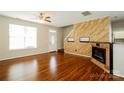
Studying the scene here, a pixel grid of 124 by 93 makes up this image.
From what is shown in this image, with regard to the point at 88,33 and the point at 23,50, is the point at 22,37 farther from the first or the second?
the point at 88,33

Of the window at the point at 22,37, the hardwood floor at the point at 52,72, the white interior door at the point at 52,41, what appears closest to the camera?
the hardwood floor at the point at 52,72

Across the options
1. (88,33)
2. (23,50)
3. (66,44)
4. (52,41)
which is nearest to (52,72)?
(23,50)

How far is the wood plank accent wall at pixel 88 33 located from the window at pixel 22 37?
255 cm

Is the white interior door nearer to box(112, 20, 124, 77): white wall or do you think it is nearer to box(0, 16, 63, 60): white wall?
box(0, 16, 63, 60): white wall

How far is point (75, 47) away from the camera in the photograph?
726 cm

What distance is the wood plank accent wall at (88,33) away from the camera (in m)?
5.14

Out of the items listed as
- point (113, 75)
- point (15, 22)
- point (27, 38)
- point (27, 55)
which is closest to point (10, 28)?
point (15, 22)

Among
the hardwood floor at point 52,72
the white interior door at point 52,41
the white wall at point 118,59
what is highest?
the white interior door at point 52,41

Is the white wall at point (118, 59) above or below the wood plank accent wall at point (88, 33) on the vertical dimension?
below

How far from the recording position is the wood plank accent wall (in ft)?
16.9

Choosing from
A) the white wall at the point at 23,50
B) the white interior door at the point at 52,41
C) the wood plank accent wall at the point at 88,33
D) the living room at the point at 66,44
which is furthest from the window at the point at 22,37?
the wood plank accent wall at the point at 88,33

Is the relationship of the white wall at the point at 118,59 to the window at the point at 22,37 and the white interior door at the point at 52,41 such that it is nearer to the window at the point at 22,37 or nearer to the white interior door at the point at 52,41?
the window at the point at 22,37
